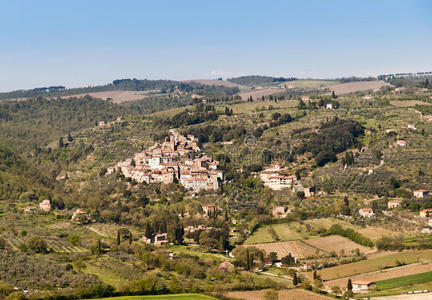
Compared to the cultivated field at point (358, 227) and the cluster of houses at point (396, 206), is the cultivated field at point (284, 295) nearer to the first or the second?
the cultivated field at point (358, 227)

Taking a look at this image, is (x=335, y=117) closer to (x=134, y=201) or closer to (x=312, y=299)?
(x=134, y=201)

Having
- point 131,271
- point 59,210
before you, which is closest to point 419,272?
point 131,271

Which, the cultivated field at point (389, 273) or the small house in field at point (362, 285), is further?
the cultivated field at point (389, 273)

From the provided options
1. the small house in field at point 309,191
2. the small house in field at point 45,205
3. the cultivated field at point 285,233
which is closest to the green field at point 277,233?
the cultivated field at point 285,233

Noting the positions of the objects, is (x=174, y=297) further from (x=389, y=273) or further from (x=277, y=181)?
(x=277, y=181)

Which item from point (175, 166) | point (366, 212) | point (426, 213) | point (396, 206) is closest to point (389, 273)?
point (426, 213)

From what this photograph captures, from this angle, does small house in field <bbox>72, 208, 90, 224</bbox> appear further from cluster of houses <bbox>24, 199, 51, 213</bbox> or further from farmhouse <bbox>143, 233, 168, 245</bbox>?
farmhouse <bbox>143, 233, 168, 245</bbox>

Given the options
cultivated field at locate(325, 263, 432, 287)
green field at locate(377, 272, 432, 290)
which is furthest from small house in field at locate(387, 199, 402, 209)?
green field at locate(377, 272, 432, 290)
